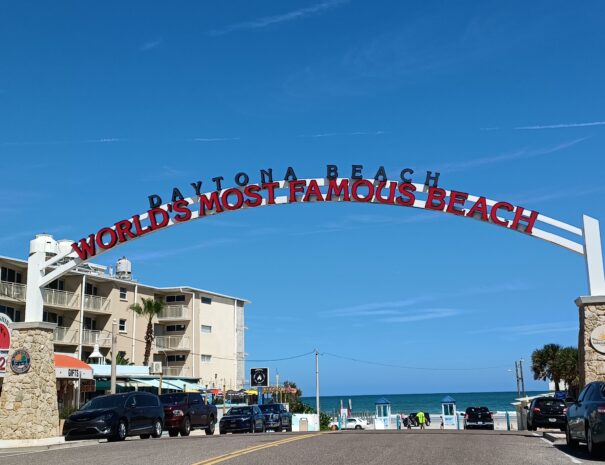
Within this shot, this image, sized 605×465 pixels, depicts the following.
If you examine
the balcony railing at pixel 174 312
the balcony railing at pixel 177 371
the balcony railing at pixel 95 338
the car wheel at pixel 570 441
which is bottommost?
the car wheel at pixel 570 441

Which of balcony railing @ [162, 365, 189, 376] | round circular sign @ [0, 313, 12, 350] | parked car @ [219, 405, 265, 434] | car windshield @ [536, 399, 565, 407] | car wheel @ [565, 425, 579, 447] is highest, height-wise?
round circular sign @ [0, 313, 12, 350]

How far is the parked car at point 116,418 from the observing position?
2306 centimetres

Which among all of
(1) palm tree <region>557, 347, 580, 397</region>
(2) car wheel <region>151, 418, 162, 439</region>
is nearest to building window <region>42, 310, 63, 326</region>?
Answer: (2) car wheel <region>151, 418, 162, 439</region>

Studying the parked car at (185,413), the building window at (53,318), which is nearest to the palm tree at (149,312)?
the building window at (53,318)

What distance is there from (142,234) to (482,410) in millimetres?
33226

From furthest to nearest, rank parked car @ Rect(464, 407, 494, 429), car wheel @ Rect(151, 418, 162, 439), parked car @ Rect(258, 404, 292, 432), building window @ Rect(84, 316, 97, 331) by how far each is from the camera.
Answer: building window @ Rect(84, 316, 97, 331), parked car @ Rect(464, 407, 494, 429), parked car @ Rect(258, 404, 292, 432), car wheel @ Rect(151, 418, 162, 439)

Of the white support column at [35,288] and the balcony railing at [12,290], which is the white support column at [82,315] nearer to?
the balcony railing at [12,290]

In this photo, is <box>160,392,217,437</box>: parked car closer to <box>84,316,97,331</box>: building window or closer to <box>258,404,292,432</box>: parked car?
<box>258,404,292,432</box>: parked car

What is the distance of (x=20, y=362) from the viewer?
25562mm

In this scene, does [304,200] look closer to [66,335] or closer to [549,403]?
[549,403]

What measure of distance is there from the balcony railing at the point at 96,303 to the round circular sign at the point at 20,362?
3166cm

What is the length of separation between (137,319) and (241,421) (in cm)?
3131

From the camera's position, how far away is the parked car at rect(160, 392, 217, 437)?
2919cm

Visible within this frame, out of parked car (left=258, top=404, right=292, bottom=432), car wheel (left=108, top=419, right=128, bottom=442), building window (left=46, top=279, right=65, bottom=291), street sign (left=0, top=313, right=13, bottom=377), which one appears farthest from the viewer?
building window (left=46, top=279, right=65, bottom=291)
